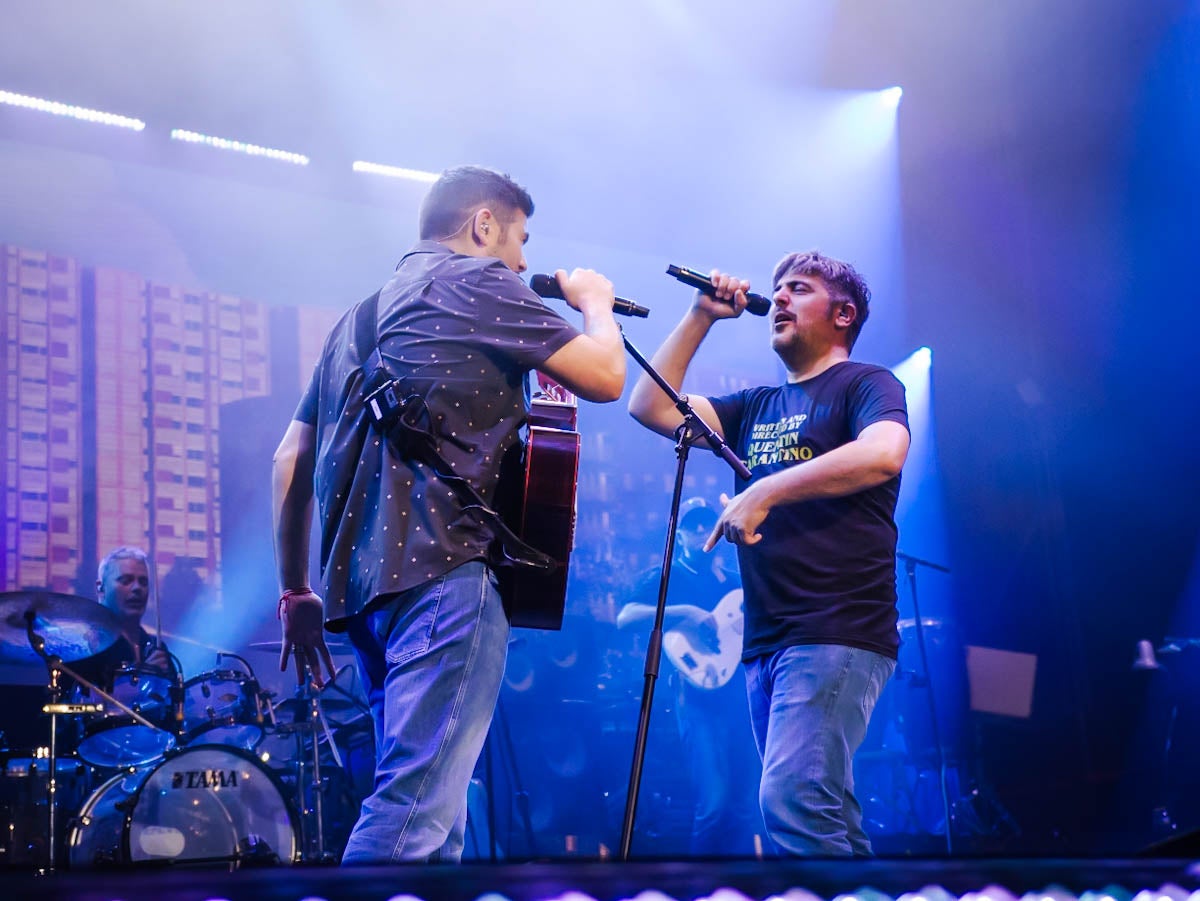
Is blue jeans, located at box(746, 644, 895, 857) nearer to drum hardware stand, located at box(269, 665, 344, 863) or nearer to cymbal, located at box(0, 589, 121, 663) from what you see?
drum hardware stand, located at box(269, 665, 344, 863)

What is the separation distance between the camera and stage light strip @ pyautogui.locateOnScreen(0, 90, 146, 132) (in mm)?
5332

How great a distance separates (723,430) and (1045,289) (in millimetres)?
4511

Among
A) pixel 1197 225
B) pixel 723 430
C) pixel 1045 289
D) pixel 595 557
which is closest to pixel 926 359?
pixel 1045 289

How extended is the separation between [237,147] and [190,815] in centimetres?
377

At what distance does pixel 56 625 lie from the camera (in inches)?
170

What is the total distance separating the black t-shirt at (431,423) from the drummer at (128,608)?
3.15 m

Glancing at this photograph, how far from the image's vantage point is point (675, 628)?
550 centimetres

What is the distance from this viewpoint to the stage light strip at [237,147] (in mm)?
5727

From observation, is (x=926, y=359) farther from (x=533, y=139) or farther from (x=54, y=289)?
(x=54, y=289)

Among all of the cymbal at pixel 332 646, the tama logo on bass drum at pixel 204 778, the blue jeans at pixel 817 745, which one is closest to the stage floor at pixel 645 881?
the blue jeans at pixel 817 745

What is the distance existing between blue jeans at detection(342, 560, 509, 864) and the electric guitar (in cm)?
376

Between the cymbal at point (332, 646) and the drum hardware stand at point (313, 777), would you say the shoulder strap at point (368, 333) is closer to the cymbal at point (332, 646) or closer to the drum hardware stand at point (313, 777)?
the drum hardware stand at point (313, 777)

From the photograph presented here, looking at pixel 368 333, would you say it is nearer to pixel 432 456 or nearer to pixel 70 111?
pixel 432 456

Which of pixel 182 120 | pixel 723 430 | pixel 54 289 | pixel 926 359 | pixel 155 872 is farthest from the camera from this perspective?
pixel 926 359
